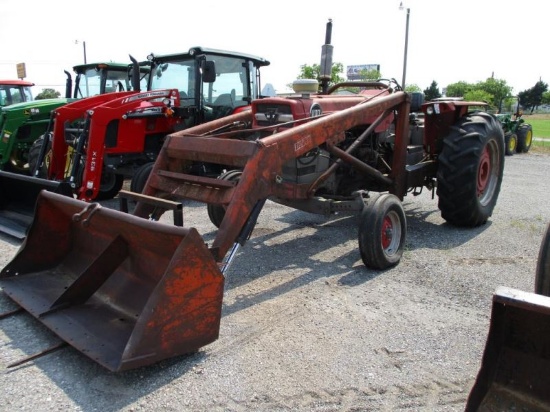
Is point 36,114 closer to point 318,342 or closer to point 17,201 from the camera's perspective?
point 17,201

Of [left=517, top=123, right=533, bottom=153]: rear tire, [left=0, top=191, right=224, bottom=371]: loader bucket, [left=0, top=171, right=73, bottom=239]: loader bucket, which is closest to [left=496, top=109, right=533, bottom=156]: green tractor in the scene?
[left=517, top=123, right=533, bottom=153]: rear tire

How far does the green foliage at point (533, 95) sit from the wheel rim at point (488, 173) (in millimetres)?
69643

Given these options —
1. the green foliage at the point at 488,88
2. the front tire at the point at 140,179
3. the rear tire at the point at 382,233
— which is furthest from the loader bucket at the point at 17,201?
the green foliage at the point at 488,88

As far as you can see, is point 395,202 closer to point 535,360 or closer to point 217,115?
point 535,360

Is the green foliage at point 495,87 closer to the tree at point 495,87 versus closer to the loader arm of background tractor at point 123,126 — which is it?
the tree at point 495,87

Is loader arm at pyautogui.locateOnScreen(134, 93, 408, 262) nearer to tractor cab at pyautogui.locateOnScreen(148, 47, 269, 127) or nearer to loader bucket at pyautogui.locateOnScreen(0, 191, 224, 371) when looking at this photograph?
loader bucket at pyautogui.locateOnScreen(0, 191, 224, 371)

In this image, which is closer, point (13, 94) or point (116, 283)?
point (116, 283)

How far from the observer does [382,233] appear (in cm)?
465

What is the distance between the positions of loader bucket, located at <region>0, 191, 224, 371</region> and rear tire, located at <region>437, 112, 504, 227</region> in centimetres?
358

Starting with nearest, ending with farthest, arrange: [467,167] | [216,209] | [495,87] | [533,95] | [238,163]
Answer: [238,163]
[467,167]
[216,209]
[495,87]
[533,95]

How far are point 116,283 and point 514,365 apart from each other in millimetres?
2587

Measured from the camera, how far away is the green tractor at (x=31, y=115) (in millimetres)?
9148

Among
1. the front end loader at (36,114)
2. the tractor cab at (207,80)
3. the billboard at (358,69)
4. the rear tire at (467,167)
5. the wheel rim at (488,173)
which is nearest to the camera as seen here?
the rear tire at (467,167)

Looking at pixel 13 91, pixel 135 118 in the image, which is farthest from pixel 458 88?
pixel 135 118
